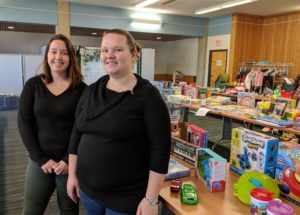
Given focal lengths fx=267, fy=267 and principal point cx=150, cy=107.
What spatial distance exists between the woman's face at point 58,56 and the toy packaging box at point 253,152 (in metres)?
1.11

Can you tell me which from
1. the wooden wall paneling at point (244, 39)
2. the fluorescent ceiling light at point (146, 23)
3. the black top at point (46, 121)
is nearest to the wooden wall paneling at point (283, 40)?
the wooden wall paneling at point (244, 39)

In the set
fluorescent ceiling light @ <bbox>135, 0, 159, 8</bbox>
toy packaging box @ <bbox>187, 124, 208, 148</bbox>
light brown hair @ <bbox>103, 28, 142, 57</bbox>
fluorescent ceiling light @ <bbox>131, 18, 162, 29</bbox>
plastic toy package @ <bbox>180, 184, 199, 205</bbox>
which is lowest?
plastic toy package @ <bbox>180, 184, 199, 205</bbox>

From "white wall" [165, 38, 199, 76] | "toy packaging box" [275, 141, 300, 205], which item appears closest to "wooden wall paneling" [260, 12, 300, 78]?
"white wall" [165, 38, 199, 76]

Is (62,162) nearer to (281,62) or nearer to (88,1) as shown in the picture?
(88,1)

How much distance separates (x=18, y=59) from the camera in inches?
306

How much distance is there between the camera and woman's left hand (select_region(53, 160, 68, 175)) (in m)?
1.49

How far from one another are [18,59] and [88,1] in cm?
273

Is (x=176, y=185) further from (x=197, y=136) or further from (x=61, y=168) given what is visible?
(x=61, y=168)

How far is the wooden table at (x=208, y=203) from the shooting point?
1.21 m

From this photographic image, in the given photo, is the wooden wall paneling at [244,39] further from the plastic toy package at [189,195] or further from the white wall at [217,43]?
the plastic toy package at [189,195]

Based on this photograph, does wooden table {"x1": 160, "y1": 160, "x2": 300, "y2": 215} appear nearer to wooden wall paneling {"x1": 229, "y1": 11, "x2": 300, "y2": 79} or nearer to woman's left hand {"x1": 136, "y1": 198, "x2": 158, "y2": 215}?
woman's left hand {"x1": 136, "y1": 198, "x2": 158, "y2": 215}

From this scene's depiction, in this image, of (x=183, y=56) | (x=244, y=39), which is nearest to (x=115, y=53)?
(x=244, y=39)

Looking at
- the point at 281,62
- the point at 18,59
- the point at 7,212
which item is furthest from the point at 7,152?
the point at 281,62

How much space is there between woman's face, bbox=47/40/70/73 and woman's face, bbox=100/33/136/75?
45 centimetres
